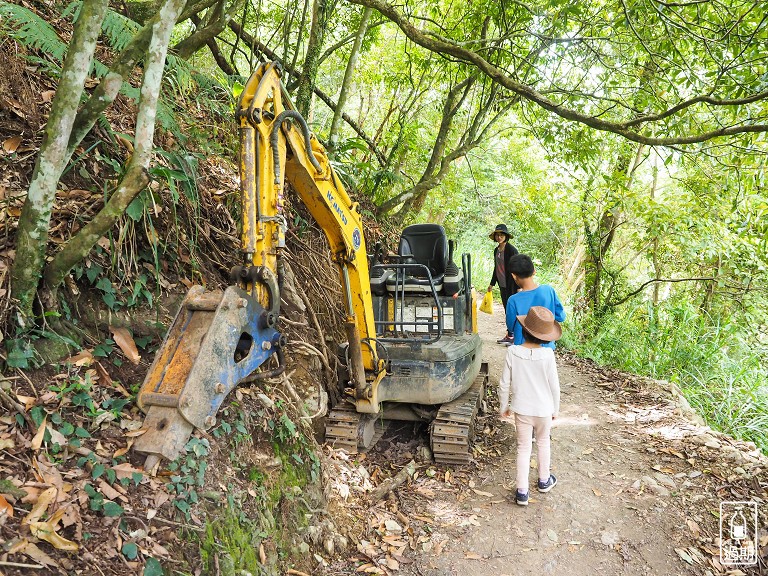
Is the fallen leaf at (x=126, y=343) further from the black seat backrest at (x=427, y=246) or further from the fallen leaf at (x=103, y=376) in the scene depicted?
the black seat backrest at (x=427, y=246)

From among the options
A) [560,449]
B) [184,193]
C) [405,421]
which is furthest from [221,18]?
[560,449]

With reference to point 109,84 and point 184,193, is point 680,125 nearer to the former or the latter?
point 184,193

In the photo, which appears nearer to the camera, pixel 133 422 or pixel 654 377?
pixel 133 422

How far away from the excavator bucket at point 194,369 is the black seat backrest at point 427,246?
4205mm

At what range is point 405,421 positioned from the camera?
6641 mm

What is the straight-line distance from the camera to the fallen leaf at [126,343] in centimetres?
349

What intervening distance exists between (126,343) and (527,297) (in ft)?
11.9

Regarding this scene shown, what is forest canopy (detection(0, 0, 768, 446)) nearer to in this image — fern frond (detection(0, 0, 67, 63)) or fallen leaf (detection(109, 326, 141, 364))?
fern frond (detection(0, 0, 67, 63))

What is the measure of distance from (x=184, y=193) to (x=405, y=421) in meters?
3.83

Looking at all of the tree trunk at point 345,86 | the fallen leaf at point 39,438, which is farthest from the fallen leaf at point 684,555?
the tree trunk at point 345,86

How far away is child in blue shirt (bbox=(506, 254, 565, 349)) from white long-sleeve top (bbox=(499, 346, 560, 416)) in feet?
1.92

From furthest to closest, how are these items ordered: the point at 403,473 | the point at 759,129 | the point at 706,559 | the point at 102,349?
the point at 403,473
the point at 759,129
the point at 706,559
the point at 102,349

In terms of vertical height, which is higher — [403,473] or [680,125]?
[680,125]

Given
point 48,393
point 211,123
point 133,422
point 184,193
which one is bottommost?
point 133,422
